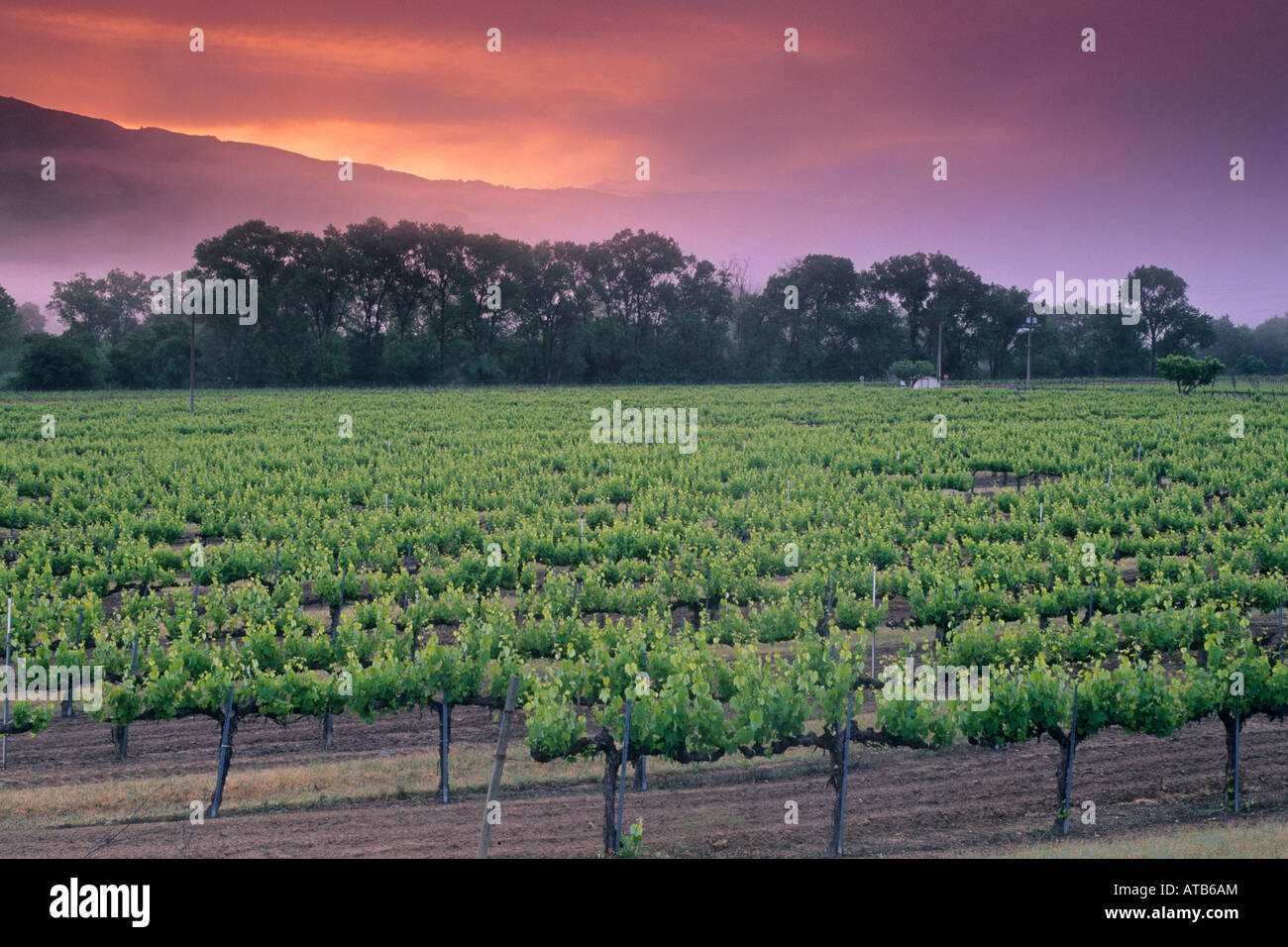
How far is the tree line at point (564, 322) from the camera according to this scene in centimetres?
9219

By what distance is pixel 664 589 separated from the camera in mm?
21062

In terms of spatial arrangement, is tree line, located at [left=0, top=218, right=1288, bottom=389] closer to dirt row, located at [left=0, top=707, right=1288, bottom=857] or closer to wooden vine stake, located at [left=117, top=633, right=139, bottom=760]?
wooden vine stake, located at [left=117, top=633, right=139, bottom=760]

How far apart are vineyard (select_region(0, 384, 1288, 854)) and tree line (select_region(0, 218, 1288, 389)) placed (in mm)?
45286

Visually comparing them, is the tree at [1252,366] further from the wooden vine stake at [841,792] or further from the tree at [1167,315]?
the wooden vine stake at [841,792]

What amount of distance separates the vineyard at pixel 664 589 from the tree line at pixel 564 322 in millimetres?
45286

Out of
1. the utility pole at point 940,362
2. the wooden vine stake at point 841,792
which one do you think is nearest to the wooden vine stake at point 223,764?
the wooden vine stake at point 841,792

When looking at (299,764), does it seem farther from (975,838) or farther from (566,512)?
(566,512)

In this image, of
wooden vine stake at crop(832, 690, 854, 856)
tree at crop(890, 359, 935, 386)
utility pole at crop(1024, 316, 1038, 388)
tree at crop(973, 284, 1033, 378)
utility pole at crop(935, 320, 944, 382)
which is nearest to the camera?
wooden vine stake at crop(832, 690, 854, 856)

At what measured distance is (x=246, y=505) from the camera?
1160 inches

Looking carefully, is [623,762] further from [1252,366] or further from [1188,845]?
[1252,366]

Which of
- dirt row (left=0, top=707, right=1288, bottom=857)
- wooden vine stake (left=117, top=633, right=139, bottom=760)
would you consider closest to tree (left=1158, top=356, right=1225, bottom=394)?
dirt row (left=0, top=707, right=1288, bottom=857)

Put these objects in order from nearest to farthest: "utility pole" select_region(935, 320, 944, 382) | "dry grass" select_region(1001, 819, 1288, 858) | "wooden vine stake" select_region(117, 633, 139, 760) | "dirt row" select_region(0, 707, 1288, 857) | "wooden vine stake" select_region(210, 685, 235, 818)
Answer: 1. "dry grass" select_region(1001, 819, 1288, 858)
2. "dirt row" select_region(0, 707, 1288, 857)
3. "wooden vine stake" select_region(210, 685, 235, 818)
4. "wooden vine stake" select_region(117, 633, 139, 760)
5. "utility pole" select_region(935, 320, 944, 382)

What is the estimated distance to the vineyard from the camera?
13422 millimetres

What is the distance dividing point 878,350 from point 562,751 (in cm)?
10316
